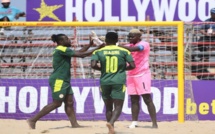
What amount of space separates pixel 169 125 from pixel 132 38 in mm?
1993

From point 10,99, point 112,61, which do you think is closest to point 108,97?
point 112,61

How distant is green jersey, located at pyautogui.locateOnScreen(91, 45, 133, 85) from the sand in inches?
40.0

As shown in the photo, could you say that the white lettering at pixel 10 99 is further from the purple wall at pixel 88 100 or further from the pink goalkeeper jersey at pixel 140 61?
the pink goalkeeper jersey at pixel 140 61

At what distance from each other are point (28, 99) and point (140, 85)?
3125mm

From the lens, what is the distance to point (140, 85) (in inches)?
454

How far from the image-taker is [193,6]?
→ 47.3 feet

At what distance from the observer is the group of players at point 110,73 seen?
10367 millimetres

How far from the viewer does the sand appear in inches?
432

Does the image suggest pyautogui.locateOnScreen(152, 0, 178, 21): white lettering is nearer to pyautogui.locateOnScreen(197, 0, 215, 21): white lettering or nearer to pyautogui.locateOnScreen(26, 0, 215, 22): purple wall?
pyautogui.locateOnScreen(26, 0, 215, 22): purple wall

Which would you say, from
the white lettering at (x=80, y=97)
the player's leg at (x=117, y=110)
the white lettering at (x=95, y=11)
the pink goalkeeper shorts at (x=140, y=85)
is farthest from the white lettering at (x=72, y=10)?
the player's leg at (x=117, y=110)

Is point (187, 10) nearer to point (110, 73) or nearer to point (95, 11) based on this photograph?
point (95, 11)

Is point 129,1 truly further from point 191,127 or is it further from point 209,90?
point 191,127

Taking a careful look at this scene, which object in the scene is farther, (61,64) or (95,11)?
(95,11)

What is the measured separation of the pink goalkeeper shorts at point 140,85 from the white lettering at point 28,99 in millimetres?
2730
